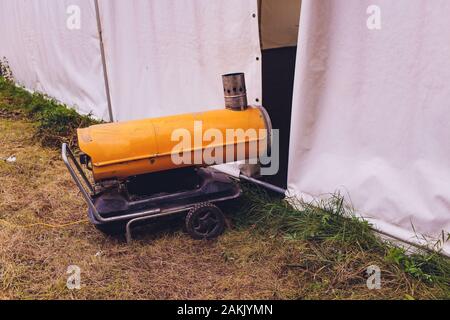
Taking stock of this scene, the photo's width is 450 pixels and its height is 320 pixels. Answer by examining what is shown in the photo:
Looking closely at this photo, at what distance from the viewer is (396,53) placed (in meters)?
2.29

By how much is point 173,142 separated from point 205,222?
1.90 feet

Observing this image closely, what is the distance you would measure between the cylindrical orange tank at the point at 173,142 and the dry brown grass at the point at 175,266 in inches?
20.4

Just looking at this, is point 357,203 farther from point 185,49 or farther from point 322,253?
point 185,49

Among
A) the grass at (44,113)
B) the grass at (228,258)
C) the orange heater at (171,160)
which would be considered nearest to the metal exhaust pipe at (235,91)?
the orange heater at (171,160)

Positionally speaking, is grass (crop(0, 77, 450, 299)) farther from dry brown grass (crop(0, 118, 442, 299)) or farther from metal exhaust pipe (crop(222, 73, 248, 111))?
metal exhaust pipe (crop(222, 73, 248, 111))

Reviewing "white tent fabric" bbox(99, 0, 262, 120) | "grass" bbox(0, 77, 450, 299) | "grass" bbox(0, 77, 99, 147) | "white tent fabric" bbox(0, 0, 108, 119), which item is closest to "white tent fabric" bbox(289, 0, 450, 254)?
"grass" bbox(0, 77, 450, 299)

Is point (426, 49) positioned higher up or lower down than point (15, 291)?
higher up

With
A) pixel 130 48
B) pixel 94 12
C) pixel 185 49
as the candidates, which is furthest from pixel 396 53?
pixel 94 12

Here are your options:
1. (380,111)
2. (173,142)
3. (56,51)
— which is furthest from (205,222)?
(56,51)

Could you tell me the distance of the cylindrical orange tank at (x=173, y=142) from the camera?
104 inches

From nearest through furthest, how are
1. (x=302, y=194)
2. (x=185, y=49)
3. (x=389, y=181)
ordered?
(x=389, y=181)
(x=302, y=194)
(x=185, y=49)

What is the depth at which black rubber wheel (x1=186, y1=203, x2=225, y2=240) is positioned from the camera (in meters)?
2.83

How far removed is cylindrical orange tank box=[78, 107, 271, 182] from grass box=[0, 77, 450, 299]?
1.45ft

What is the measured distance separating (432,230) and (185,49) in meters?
2.52
